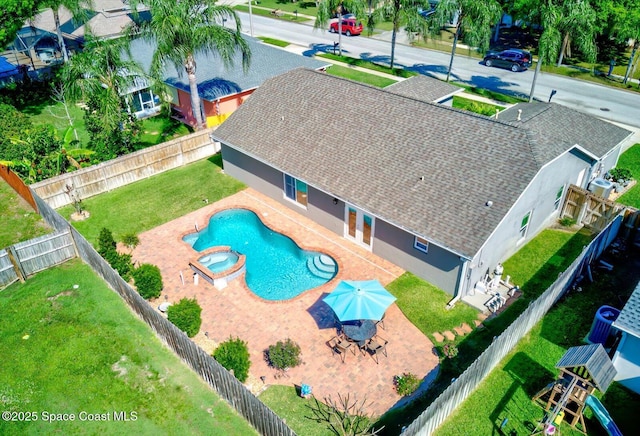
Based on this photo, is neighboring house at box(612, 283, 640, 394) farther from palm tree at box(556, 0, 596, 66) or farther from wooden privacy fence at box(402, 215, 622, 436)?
palm tree at box(556, 0, 596, 66)

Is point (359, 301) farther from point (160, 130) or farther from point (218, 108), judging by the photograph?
point (160, 130)

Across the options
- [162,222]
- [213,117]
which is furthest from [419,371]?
[213,117]

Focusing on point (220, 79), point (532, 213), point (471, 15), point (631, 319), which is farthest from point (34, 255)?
point (471, 15)

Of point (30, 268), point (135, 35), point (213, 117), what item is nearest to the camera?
point (30, 268)

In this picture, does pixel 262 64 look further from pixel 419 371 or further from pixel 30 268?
pixel 419 371

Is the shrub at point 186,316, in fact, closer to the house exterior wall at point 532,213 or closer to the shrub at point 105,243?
the shrub at point 105,243
